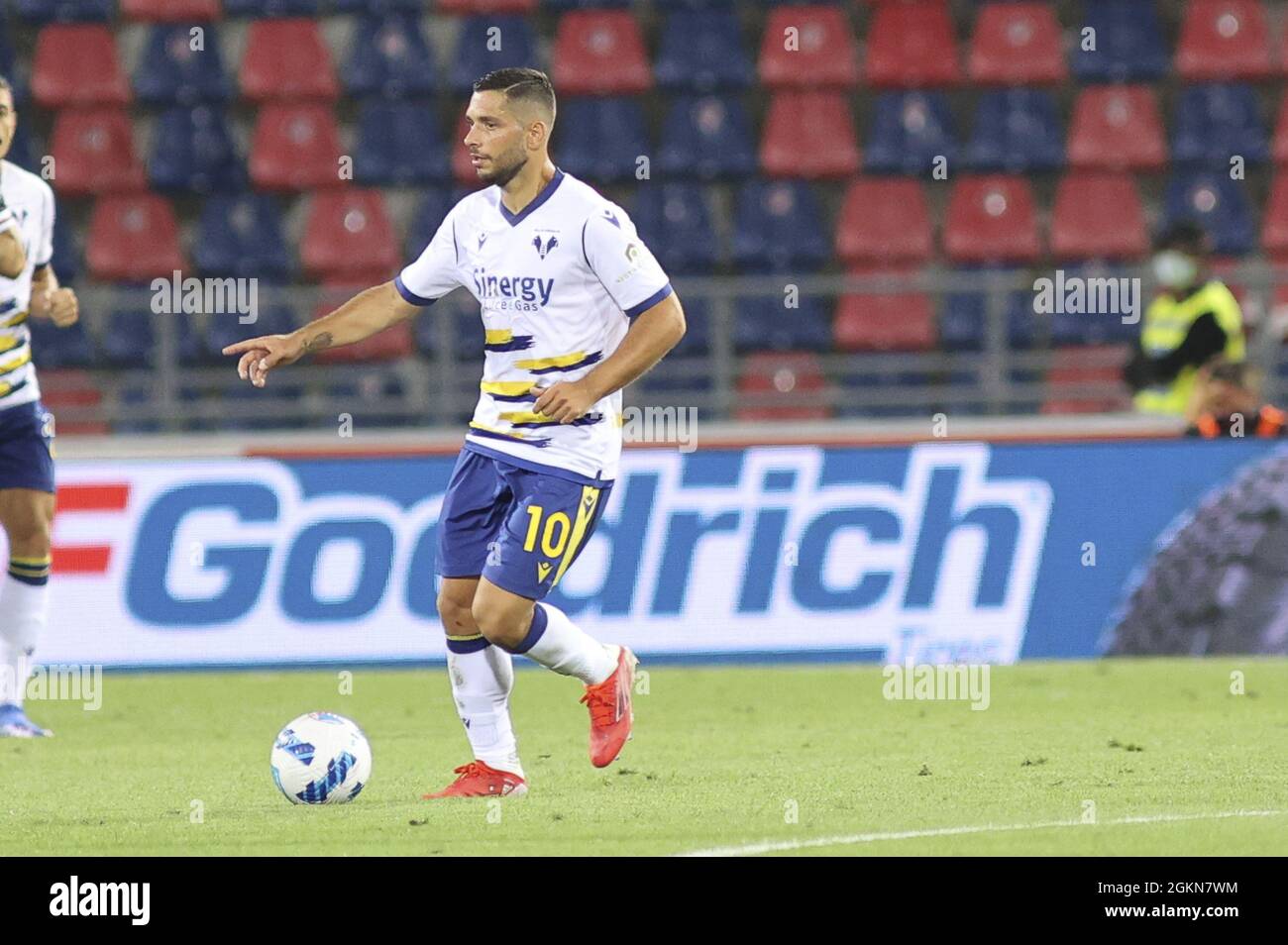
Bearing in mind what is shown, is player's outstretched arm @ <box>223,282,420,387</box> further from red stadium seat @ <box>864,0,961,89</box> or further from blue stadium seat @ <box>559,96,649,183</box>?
red stadium seat @ <box>864,0,961,89</box>

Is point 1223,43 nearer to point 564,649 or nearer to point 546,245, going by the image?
point 546,245

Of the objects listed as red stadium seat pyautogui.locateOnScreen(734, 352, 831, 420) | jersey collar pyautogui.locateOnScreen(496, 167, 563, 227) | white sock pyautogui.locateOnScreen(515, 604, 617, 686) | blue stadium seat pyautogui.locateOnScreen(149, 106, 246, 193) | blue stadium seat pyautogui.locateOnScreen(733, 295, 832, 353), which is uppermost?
blue stadium seat pyautogui.locateOnScreen(149, 106, 246, 193)

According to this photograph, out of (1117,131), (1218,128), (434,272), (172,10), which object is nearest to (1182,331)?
(1117,131)

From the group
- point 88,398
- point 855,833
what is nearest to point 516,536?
point 855,833

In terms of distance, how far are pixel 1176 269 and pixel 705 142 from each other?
13.4 feet

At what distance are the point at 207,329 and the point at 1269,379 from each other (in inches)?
275

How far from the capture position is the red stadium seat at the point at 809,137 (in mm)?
16469

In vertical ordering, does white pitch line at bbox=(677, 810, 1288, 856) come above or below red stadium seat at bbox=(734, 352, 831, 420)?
below

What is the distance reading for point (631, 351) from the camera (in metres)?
7.28

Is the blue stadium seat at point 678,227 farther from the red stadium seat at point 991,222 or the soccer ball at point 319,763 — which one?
the soccer ball at point 319,763

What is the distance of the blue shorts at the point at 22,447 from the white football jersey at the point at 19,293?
0.17 ft

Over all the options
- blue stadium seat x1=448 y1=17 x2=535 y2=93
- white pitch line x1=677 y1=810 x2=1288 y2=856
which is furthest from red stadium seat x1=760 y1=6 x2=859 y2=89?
white pitch line x1=677 y1=810 x2=1288 y2=856

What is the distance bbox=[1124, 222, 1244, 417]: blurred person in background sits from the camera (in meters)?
13.4

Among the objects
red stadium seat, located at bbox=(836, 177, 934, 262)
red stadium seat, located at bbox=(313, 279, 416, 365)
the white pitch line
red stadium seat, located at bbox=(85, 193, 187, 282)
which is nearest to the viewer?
the white pitch line
